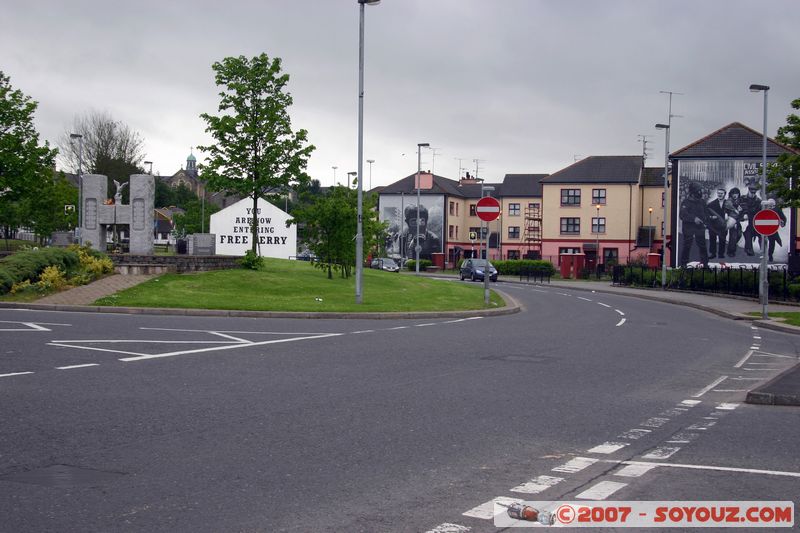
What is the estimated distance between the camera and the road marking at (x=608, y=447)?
23.0 ft

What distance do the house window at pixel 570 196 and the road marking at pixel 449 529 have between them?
259ft

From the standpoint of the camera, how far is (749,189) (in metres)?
64.1

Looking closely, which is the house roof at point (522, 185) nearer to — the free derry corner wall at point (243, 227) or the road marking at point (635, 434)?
the free derry corner wall at point (243, 227)

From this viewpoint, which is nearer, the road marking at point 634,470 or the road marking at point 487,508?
the road marking at point 487,508

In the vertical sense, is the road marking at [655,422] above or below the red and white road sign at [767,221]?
below

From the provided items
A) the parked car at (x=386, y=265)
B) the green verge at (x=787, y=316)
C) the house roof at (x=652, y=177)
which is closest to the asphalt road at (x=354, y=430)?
the green verge at (x=787, y=316)

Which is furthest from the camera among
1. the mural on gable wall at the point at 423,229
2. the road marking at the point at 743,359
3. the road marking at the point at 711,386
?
the mural on gable wall at the point at 423,229

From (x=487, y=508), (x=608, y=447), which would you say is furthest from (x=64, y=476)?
(x=608, y=447)

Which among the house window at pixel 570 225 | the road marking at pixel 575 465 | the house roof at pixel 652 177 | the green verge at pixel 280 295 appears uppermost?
the house roof at pixel 652 177

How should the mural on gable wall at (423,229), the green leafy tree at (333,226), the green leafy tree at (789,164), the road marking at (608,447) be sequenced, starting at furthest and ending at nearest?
the mural on gable wall at (423,229)
the green leafy tree at (333,226)
the green leafy tree at (789,164)
the road marking at (608,447)

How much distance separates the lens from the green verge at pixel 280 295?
22078 mm

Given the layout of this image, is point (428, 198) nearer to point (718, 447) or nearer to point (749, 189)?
point (749, 189)

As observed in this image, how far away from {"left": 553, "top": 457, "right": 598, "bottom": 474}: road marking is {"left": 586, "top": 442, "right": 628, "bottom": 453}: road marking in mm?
343

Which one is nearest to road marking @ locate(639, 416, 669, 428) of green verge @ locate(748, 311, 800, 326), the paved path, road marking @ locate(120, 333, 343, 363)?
road marking @ locate(120, 333, 343, 363)
